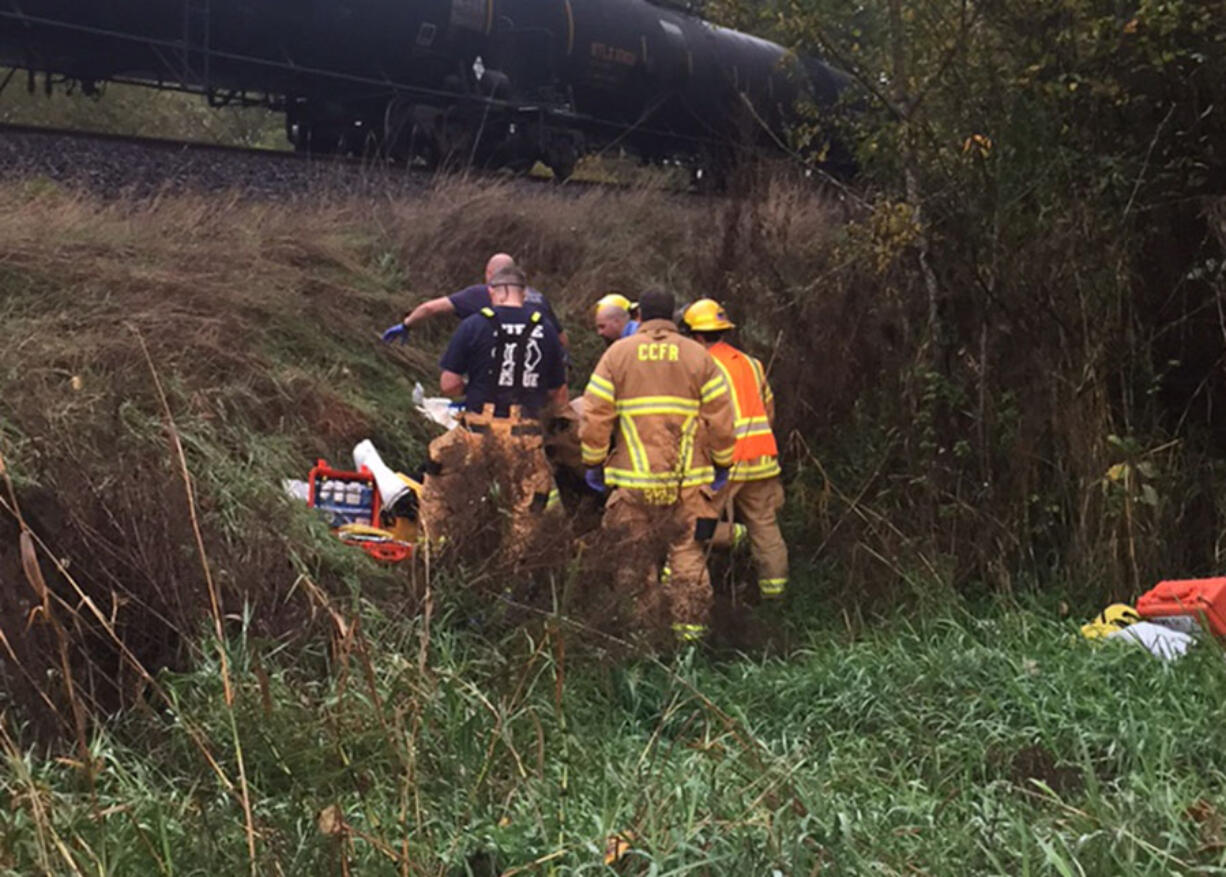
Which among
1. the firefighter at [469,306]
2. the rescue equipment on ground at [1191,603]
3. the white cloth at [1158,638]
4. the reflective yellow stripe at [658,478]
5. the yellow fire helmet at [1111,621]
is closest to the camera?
the white cloth at [1158,638]

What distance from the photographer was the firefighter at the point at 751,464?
6809mm

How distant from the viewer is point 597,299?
1129cm

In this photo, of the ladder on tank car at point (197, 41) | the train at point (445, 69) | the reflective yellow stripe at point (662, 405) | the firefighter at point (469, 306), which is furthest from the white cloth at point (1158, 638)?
the ladder on tank car at point (197, 41)

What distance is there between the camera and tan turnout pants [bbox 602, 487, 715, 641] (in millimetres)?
5398

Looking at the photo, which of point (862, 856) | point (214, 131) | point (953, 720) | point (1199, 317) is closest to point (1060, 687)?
point (953, 720)

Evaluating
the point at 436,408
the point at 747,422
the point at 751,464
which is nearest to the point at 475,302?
the point at 436,408

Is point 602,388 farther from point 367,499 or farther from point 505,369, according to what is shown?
point 367,499

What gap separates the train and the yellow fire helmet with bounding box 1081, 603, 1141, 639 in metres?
7.67

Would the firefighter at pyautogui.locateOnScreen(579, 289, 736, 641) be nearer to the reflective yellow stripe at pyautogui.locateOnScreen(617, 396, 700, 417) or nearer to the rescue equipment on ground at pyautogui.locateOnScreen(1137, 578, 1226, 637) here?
the reflective yellow stripe at pyautogui.locateOnScreen(617, 396, 700, 417)

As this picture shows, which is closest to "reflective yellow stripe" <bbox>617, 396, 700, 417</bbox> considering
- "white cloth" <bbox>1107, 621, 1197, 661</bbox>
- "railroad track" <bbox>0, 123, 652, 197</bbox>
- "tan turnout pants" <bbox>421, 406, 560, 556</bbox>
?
"tan turnout pants" <bbox>421, 406, 560, 556</bbox>

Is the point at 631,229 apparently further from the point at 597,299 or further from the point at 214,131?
the point at 214,131

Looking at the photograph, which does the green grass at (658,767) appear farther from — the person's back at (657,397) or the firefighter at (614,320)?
the firefighter at (614,320)

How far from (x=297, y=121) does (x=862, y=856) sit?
14.4 m

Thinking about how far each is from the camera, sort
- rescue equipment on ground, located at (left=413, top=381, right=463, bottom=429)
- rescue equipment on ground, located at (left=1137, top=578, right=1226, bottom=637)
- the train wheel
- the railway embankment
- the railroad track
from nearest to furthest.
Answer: the railway embankment < rescue equipment on ground, located at (left=1137, top=578, right=1226, bottom=637) < rescue equipment on ground, located at (left=413, top=381, right=463, bottom=429) < the railroad track < the train wheel
